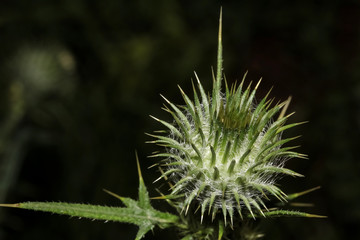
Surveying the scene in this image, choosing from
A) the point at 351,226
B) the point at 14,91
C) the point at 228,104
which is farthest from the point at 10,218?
the point at 351,226

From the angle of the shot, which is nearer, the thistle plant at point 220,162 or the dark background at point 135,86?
the thistle plant at point 220,162

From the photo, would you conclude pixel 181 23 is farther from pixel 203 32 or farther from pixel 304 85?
pixel 304 85

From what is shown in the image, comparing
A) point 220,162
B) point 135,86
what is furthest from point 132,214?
point 135,86

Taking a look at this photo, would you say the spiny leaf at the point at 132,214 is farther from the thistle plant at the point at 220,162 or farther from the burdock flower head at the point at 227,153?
the burdock flower head at the point at 227,153

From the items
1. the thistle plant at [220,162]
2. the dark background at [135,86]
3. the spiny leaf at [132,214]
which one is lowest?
the spiny leaf at [132,214]

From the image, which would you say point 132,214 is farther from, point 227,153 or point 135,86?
point 135,86

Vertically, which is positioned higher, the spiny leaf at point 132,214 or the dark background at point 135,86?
the dark background at point 135,86

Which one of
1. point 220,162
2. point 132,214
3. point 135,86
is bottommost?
point 132,214

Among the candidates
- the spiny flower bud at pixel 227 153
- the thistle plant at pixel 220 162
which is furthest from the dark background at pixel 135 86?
the spiny flower bud at pixel 227 153

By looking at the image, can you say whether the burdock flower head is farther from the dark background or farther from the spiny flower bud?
the dark background
